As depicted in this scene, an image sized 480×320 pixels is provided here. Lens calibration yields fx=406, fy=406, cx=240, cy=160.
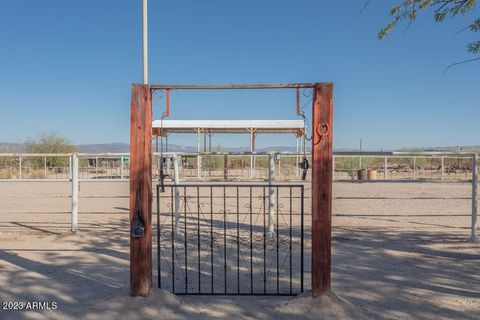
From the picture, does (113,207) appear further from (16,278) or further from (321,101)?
(321,101)

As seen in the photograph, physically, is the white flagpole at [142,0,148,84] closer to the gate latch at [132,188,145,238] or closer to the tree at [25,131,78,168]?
the gate latch at [132,188,145,238]

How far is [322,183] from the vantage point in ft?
12.8

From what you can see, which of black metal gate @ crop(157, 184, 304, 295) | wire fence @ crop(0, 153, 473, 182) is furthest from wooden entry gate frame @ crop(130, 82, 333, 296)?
wire fence @ crop(0, 153, 473, 182)

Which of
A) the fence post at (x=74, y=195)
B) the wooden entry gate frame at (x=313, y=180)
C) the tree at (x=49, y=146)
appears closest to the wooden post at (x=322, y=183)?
the wooden entry gate frame at (x=313, y=180)

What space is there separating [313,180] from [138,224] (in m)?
1.76

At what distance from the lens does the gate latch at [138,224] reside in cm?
395

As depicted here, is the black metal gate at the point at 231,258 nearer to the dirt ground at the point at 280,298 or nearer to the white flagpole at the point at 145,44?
the dirt ground at the point at 280,298

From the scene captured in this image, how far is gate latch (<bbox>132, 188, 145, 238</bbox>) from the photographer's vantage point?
395cm

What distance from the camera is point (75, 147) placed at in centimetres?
3897

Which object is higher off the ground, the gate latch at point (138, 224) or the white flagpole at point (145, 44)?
the white flagpole at point (145, 44)

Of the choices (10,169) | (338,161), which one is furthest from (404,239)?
(10,169)

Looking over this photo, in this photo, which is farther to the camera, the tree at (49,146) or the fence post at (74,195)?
the tree at (49,146)

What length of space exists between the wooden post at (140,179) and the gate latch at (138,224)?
0.06ft

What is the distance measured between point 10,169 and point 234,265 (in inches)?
993
